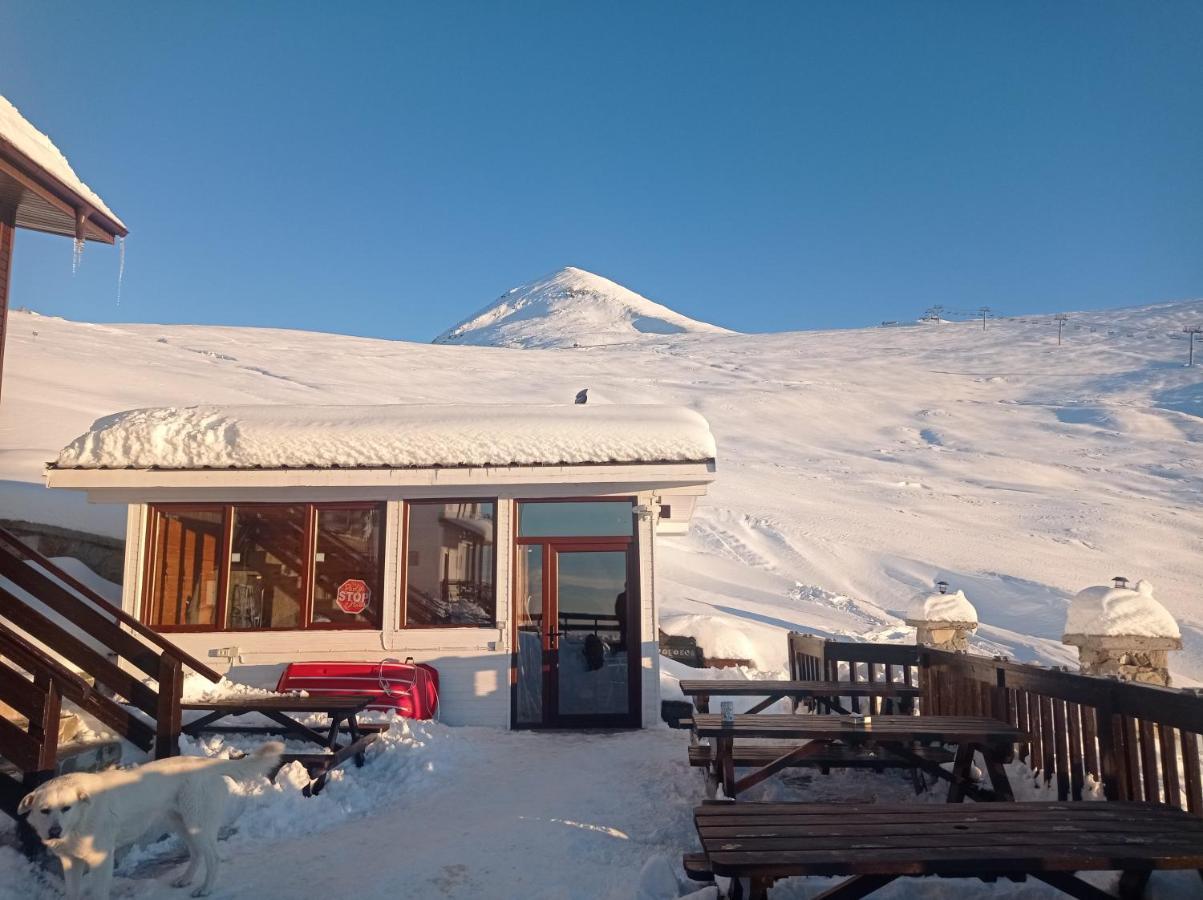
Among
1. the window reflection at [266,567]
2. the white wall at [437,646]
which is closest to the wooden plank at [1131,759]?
the white wall at [437,646]

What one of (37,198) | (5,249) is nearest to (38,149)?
(37,198)

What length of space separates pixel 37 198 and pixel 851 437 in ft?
144

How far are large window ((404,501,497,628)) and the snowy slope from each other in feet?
18.5

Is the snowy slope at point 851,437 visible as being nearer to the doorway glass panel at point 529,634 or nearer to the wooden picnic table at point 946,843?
the doorway glass panel at point 529,634

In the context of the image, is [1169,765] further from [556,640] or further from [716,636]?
[716,636]

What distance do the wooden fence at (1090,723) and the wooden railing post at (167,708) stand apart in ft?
18.8

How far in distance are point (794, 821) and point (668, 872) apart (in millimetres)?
1240

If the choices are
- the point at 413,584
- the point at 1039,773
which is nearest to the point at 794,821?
the point at 1039,773

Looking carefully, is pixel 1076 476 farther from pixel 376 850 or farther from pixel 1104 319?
pixel 1104 319

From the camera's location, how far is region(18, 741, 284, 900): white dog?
4.68 meters

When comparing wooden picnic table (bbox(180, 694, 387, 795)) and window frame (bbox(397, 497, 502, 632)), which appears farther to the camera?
window frame (bbox(397, 497, 502, 632))

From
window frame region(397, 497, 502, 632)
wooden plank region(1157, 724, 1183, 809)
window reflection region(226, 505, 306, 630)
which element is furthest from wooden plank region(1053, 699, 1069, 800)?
window reflection region(226, 505, 306, 630)

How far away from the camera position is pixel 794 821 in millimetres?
4125

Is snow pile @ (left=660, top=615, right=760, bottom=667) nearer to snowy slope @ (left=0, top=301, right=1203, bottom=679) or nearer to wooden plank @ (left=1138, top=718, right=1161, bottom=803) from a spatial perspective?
snowy slope @ (left=0, top=301, right=1203, bottom=679)
